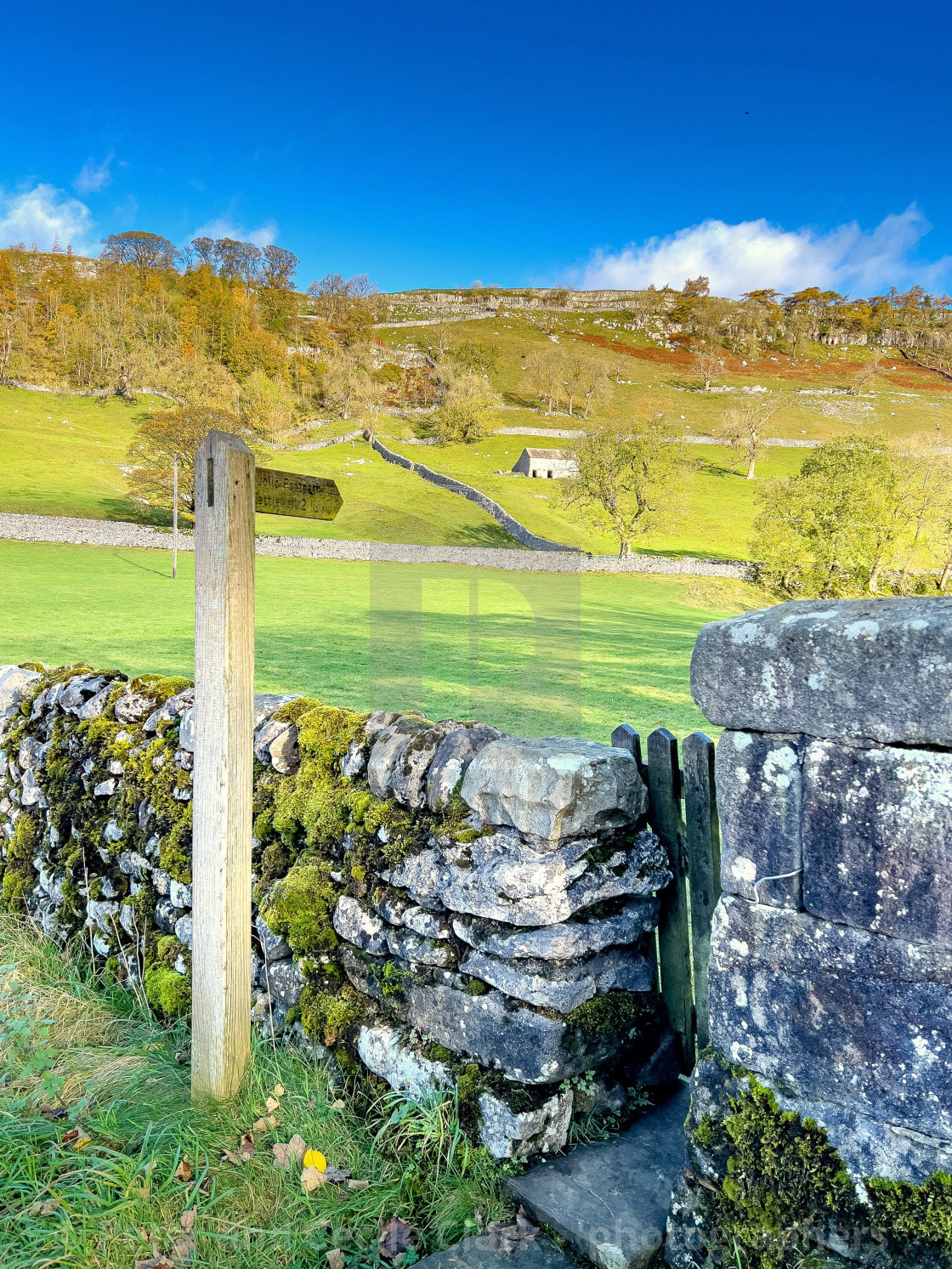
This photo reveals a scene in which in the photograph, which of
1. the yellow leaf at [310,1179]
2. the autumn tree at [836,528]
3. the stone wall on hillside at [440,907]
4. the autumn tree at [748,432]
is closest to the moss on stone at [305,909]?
the stone wall on hillside at [440,907]

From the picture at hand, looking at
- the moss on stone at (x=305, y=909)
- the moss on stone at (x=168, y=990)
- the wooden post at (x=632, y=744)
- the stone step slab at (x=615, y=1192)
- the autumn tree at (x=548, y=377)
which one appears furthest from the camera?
the autumn tree at (x=548, y=377)

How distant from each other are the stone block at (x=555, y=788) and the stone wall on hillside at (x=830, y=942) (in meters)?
0.66

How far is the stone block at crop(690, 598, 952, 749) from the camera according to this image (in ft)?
5.97

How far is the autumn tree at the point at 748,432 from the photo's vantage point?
75375 millimetres

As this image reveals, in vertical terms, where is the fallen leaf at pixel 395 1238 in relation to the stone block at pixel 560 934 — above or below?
below

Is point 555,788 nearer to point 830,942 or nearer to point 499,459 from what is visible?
point 830,942

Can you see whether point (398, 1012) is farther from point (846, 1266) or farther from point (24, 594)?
point (24, 594)

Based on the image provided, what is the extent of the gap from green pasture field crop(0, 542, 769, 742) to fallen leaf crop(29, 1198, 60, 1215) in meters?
7.45

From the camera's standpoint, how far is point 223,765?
10.2ft

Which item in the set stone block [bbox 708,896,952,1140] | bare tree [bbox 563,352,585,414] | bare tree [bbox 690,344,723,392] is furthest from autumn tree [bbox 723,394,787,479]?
Answer: stone block [bbox 708,896,952,1140]

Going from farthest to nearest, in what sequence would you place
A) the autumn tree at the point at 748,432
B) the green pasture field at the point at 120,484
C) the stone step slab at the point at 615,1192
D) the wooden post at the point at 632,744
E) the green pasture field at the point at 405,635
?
the autumn tree at the point at 748,432
the green pasture field at the point at 120,484
the green pasture field at the point at 405,635
the wooden post at the point at 632,744
the stone step slab at the point at 615,1192

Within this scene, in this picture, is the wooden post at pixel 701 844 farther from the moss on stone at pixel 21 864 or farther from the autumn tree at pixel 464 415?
the autumn tree at pixel 464 415

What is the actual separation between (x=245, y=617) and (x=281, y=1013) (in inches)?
80.5

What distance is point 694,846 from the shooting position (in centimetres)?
297
